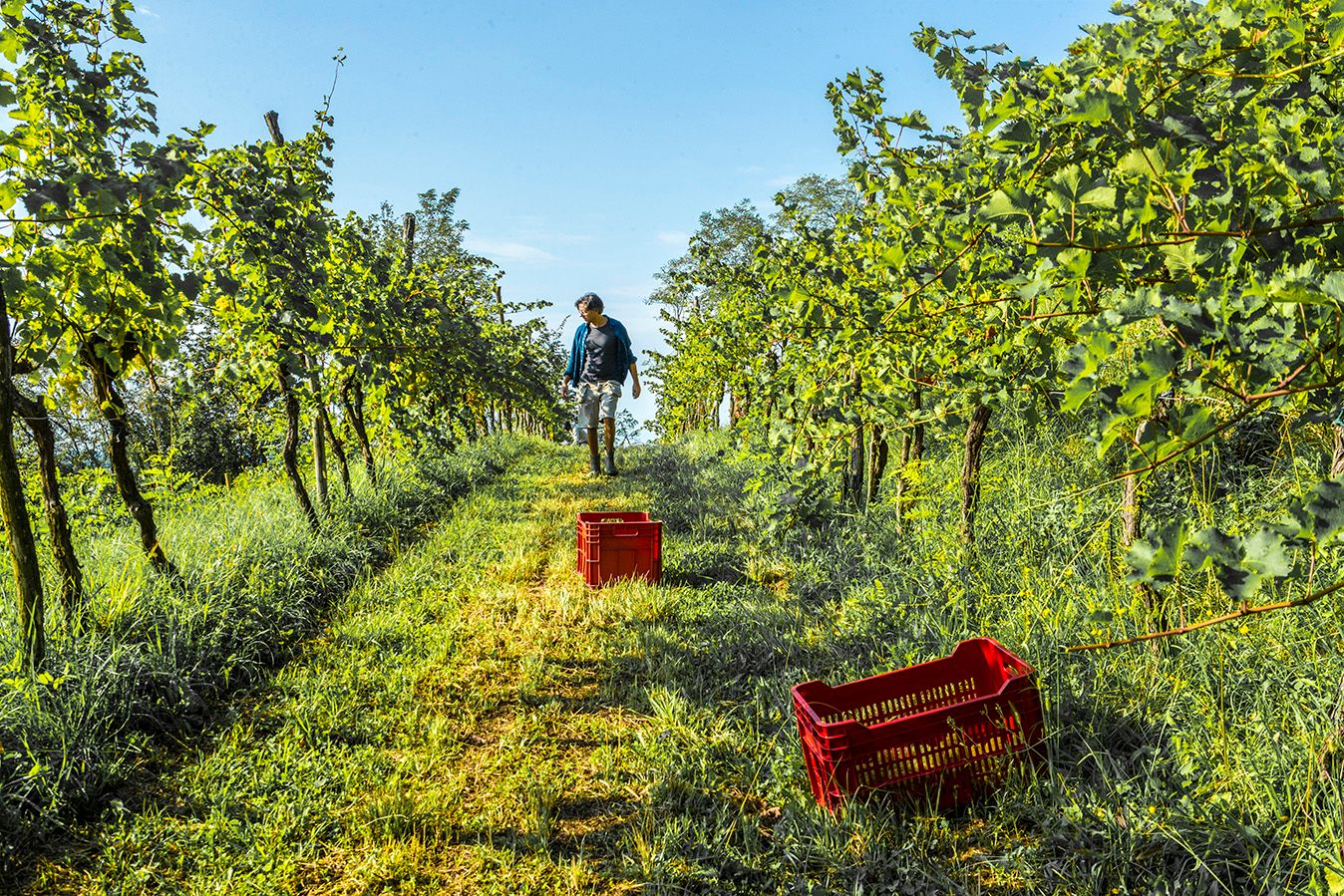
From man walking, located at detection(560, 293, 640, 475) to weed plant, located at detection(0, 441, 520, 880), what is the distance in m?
2.79

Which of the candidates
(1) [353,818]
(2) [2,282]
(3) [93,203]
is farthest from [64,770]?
(3) [93,203]

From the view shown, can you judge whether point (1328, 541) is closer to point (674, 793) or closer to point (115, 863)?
point (674, 793)

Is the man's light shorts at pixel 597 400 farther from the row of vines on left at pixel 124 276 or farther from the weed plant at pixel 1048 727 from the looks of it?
the weed plant at pixel 1048 727

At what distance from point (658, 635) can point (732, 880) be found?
1.67 m

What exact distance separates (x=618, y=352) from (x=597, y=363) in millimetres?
254

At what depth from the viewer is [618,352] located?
8.36 m

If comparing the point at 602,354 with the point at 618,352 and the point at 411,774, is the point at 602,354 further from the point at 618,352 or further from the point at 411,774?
the point at 411,774

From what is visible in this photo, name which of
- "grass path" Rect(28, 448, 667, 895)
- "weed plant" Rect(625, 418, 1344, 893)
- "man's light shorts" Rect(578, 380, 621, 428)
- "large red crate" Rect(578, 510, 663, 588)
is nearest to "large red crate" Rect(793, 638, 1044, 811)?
"weed plant" Rect(625, 418, 1344, 893)

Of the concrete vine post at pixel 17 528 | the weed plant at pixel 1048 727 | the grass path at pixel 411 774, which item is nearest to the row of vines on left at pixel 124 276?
the concrete vine post at pixel 17 528

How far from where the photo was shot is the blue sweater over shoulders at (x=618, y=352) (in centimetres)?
827

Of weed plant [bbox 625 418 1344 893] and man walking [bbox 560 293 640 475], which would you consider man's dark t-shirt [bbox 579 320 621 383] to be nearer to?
man walking [bbox 560 293 640 475]

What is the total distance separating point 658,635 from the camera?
3.86 metres

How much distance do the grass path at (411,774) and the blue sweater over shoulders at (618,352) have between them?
4.28m

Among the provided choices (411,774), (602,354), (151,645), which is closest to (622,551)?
(411,774)
